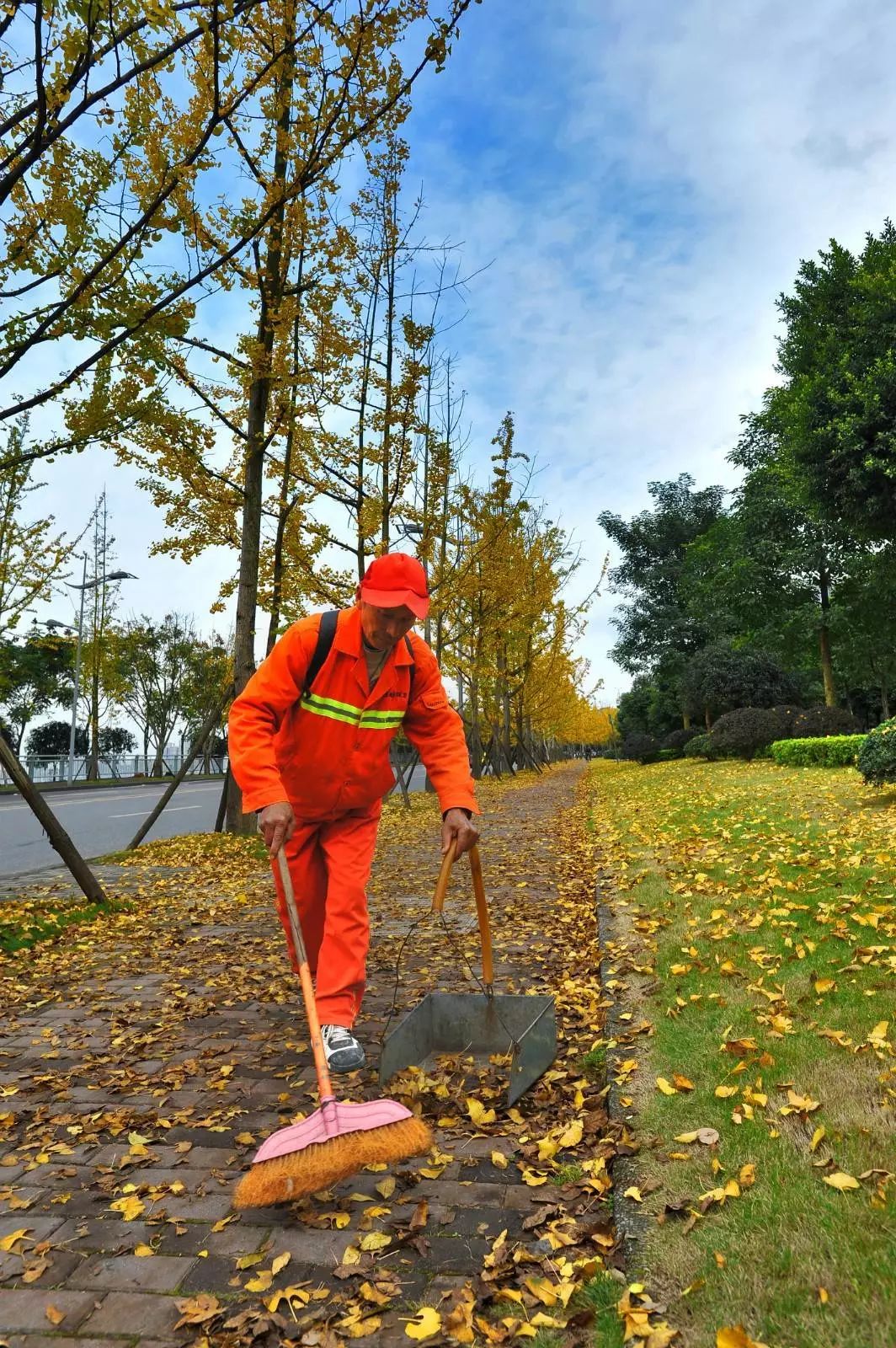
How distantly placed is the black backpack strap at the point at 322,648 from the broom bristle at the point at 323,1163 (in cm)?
163

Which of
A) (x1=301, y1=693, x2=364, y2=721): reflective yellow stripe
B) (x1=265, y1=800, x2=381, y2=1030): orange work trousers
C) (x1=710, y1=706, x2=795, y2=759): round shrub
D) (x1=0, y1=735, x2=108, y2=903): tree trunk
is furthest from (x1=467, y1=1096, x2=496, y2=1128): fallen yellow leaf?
(x1=710, y1=706, x2=795, y2=759): round shrub

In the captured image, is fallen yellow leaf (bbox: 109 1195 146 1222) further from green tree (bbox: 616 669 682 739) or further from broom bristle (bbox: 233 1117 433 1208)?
green tree (bbox: 616 669 682 739)

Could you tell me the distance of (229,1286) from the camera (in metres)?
2.14

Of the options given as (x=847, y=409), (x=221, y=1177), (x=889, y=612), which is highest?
(x=847, y=409)

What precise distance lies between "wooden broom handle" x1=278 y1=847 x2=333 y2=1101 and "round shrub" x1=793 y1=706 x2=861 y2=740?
19.0m

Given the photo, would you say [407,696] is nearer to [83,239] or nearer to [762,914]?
[762,914]

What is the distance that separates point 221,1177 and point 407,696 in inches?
73.5

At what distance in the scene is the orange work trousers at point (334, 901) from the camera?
332 cm

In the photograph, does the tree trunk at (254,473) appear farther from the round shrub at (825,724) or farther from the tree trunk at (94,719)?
the tree trunk at (94,719)

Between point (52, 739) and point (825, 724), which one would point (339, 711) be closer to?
point (825, 724)

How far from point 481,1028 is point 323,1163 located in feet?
4.74

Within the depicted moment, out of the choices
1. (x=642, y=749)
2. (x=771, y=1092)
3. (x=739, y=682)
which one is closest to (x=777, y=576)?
(x=739, y=682)

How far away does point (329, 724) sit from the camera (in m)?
3.37

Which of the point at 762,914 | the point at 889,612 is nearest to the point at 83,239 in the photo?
the point at 762,914
